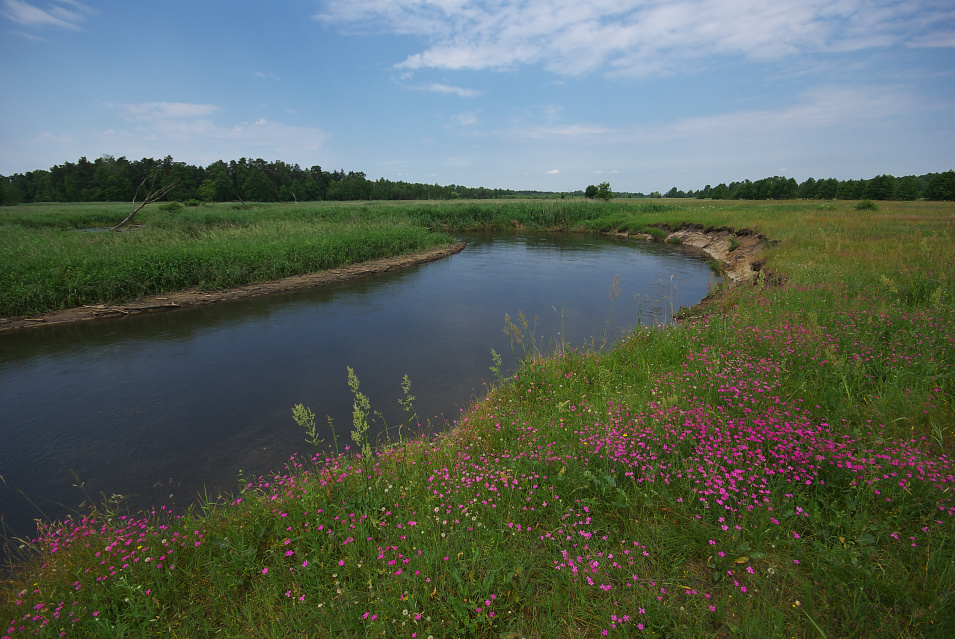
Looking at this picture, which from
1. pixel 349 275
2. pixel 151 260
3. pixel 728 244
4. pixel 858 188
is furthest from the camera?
pixel 858 188

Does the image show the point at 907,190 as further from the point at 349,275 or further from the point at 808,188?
the point at 349,275

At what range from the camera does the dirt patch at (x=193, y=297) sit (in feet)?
35.1

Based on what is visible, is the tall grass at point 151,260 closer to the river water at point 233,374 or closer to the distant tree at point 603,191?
the river water at point 233,374

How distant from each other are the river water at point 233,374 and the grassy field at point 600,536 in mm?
1051

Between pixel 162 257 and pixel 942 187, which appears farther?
pixel 942 187

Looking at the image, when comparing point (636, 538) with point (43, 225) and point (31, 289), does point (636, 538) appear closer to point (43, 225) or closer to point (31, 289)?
point (31, 289)

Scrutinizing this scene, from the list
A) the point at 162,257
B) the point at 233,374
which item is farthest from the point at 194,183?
the point at 233,374

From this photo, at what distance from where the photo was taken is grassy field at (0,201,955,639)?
218cm

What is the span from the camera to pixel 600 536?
9.11 feet

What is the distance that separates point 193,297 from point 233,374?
7104 mm

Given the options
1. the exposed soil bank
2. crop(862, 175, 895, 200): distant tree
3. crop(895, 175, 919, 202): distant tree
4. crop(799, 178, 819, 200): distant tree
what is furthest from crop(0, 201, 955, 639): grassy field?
crop(799, 178, 819, 200): distant tree

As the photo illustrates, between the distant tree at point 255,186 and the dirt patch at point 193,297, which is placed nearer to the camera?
the dirt patch at point 193,297

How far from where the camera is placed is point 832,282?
7.85 metres

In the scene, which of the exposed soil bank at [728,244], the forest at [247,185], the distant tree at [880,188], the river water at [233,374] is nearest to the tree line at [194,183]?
the forest at [247,185]
